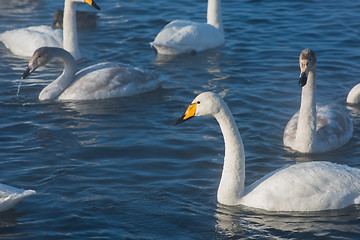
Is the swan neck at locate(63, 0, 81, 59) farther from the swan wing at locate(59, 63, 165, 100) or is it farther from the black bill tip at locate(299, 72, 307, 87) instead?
the black bill tip at locate(299, 72, 307, 87)

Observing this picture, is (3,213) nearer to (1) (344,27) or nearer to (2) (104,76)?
(2) (104,76)

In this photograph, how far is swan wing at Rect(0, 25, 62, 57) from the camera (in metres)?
16.0

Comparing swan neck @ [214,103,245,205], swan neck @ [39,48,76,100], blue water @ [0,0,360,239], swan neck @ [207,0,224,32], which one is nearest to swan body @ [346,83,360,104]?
blue water @ [0,0,360,239]

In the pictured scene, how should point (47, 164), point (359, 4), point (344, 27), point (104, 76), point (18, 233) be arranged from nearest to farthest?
point (18, 233)
point (47, 164)
point (104, 76)
point (344, 27)
point (359, 4)

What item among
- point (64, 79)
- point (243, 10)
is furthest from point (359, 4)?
point (64, 79)

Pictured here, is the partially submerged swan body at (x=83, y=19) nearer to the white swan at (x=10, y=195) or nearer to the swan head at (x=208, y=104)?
the white swan at (x=10, y=195)

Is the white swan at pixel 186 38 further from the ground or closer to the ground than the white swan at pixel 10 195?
further from the ground

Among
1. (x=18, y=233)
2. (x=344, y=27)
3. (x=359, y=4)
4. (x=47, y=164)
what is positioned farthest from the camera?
(x=359, y=4)

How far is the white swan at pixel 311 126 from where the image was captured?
10.4 metres

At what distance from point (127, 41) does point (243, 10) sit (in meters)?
4.57

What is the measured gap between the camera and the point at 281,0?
69.1ft

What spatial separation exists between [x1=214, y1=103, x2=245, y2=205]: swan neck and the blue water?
0.19 metres

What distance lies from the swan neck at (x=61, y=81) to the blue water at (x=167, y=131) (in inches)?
8.9

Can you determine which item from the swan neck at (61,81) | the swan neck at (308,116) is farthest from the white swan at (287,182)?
the swan neck at (61,81)
